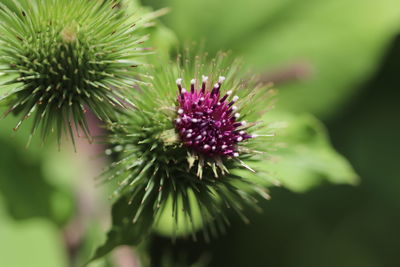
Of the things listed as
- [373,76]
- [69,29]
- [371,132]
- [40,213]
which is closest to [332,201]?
[371,132]

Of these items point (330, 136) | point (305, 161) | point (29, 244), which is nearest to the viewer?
point (305, 161)

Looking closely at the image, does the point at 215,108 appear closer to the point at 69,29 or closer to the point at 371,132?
the point at 69,29

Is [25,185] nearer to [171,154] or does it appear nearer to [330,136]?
[171,154]

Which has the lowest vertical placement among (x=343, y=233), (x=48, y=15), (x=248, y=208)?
(x=343, y=233)

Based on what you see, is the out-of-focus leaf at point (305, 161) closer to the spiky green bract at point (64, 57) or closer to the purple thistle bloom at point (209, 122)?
the purple thistle bloom at point (209, 122)

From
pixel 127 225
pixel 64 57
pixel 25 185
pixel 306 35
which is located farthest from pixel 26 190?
pixel 306 35

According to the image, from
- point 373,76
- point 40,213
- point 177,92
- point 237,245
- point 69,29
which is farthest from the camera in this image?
point 373,76
